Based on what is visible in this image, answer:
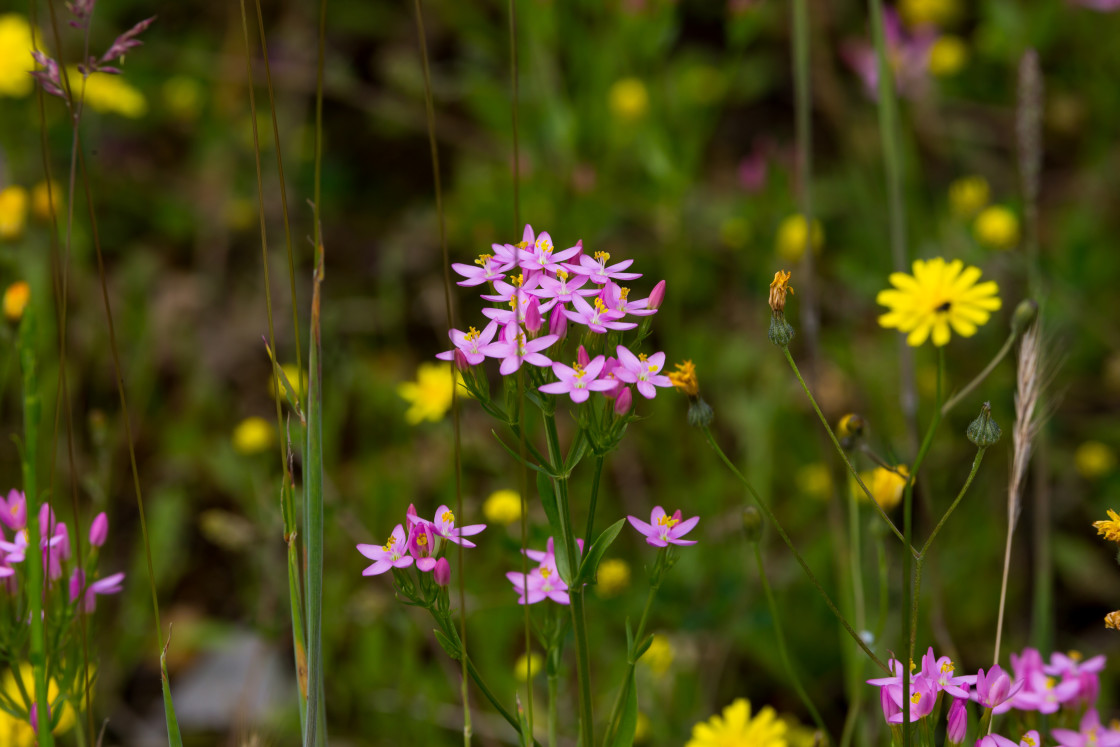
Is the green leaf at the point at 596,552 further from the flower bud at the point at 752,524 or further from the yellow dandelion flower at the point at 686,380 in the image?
the flower bud at the point at 752,524

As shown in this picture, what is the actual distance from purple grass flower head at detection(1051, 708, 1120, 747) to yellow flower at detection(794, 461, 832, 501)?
3.93ft

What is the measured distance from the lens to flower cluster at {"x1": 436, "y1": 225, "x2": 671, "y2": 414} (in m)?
0.98

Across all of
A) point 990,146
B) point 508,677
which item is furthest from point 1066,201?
point 508,677

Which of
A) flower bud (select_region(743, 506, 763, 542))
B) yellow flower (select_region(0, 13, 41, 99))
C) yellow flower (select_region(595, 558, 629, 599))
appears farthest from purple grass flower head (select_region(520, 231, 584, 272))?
yellow flower (select_region(0, 13, 41, 99))

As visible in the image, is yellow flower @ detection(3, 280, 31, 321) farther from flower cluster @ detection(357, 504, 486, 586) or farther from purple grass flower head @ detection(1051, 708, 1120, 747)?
purple grass flower head @ detection(1051, 708, 1120, 747)

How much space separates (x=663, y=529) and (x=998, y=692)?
1.23 ft

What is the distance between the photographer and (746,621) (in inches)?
77.5

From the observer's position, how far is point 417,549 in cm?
102

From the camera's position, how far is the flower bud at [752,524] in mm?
1262

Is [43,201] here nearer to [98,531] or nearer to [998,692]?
[98,531]

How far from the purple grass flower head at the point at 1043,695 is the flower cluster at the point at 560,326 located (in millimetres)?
556

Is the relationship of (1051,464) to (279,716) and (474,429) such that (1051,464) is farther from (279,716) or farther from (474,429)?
(279,716)

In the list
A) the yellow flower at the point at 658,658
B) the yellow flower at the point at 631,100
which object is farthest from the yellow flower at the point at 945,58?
the yellow flower at the point at 658,658

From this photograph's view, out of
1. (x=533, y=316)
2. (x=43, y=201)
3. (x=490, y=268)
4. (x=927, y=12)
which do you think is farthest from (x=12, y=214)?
(x=927, y=12)
